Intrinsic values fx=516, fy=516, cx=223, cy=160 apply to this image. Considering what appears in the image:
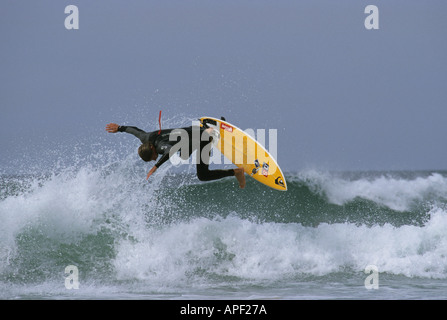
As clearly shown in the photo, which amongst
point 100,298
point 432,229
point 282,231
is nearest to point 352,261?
point 282,231

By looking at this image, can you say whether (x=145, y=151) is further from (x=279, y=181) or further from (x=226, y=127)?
(x=279, y=181)

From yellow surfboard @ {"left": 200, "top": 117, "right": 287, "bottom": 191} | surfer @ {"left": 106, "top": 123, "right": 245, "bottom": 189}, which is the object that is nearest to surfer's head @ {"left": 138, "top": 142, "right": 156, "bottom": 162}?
surfer @ {"left": 106, "top": 123, "right": 245, "bottom": 189}

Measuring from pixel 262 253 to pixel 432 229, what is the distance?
9.78ft

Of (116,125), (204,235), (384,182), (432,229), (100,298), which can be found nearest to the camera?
(100,298)

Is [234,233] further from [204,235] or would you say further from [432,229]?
[432,229]

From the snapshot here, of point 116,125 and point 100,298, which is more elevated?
point 116,125

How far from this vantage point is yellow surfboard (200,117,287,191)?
6690 mm

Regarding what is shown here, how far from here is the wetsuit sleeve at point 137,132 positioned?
6.10 meters

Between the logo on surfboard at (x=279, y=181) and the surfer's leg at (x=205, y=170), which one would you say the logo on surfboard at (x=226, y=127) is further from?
the logo on surfboard at (x=279, y=181)

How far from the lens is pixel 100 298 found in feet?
18.6

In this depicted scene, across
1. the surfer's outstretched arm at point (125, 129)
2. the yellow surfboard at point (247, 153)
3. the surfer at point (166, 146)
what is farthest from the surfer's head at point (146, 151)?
the yellow surfboard at point (247, 153)

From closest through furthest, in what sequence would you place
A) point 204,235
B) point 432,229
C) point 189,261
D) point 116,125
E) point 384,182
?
point 116,125, point 189,261, point 204,235, point 432,229, point 384,182

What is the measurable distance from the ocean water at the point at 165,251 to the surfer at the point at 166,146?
1228 mm

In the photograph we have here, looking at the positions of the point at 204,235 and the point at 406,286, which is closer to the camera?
the point at 406,286
